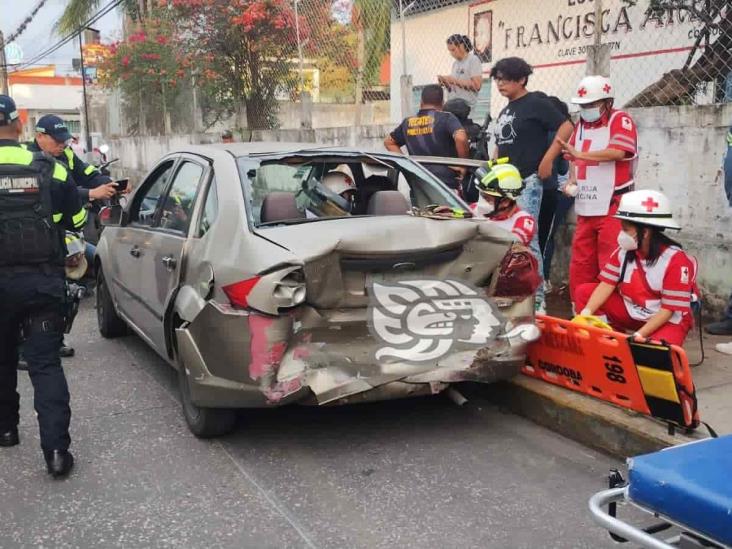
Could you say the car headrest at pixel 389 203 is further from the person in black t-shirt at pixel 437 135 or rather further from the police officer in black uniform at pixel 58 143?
the person in black t-shirt at pixel 437 135

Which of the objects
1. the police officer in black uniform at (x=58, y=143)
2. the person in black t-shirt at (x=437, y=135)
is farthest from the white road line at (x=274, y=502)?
the person in black t-shirt at (x=437, y=135)

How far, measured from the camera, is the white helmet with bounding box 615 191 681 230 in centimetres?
412

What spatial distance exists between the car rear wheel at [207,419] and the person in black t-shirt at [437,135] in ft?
10.4

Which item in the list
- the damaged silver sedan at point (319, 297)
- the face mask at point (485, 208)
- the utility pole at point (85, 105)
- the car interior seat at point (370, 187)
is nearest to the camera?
the damaged silver sedan at point (319, 297)

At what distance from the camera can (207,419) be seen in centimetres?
409

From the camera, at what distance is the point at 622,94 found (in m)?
7.27

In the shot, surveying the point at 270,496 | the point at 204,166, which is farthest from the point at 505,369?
the point at 204,166

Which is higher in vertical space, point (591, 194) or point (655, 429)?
point (591, 194)

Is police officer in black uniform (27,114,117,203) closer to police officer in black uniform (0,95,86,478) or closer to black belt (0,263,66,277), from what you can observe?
police officer in black uniform (0,95,86,478)

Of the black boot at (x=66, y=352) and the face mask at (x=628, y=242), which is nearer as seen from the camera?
the face mask at (x=628, y=242)

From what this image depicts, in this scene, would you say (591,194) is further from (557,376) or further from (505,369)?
(505,369)

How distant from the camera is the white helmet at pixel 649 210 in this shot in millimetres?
4117

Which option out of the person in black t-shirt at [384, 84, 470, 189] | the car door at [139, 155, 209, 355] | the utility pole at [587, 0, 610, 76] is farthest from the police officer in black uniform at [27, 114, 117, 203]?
the utility pole at [587, 0, 610, 76]

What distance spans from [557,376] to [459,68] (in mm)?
4341
